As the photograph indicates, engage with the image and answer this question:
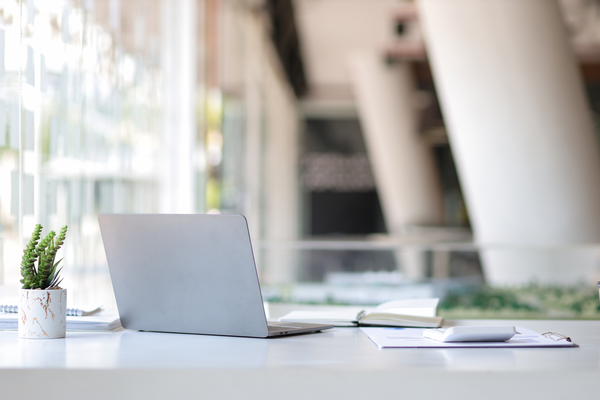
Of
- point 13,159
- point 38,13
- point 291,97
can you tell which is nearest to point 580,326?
point 13,159

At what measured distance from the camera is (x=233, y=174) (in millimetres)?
8195

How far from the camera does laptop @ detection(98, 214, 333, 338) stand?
1363 millimetres

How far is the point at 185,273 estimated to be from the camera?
1.43 m

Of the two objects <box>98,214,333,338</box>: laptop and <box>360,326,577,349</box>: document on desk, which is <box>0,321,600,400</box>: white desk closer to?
<box>360,326,577,349</box>: document on desk

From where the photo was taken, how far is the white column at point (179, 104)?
536cm

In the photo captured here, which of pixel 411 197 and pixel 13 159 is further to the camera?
pixel 411 197

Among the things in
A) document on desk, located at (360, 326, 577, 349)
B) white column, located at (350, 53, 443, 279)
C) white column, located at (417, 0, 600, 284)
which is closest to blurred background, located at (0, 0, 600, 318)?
white column, located at (417, 0, 600, 284)

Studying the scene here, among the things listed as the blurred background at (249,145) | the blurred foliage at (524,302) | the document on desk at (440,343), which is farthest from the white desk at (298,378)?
the blurred foliage at (524,302)

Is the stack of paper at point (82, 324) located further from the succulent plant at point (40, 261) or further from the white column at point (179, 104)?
the white column at point (179, 104)

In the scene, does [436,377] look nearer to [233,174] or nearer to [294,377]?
[294,377]

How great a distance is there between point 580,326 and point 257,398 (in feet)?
3.32

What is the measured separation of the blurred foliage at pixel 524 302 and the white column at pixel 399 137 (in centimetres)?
874

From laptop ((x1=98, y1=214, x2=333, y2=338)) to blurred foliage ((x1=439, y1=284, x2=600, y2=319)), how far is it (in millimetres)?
2007

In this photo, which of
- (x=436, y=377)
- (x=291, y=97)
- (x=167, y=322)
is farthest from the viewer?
(x=291, y=97)
